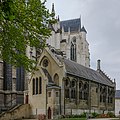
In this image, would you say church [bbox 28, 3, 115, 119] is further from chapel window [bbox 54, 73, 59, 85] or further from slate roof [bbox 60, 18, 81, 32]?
slate roof [bbox 60, 18, 81, 32]

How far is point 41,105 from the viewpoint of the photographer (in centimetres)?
4525

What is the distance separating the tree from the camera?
1714 cm

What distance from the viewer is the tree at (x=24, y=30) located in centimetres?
1714

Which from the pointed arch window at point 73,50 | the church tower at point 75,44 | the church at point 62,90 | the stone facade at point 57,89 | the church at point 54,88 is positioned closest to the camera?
the stone facade at point 57,89

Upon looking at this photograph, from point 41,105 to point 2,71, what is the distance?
9.69m

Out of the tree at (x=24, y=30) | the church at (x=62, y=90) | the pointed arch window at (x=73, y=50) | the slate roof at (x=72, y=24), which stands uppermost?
the slate roof at (x=72, y=24)

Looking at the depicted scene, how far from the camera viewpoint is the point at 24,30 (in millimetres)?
18172

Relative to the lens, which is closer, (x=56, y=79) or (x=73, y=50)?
(x=56, y=79)

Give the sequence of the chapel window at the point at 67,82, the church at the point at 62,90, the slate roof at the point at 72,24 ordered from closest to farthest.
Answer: the church at the point at 62,90, the chapel window at the point at 67,82, the slate roof at the point at 72,24

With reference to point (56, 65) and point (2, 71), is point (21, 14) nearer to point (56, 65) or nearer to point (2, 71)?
point (56, 65)

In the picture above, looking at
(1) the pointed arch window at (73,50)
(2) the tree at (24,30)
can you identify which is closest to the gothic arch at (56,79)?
(2) the tree at (24,30)

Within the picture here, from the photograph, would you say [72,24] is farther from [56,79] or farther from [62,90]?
[62,90]

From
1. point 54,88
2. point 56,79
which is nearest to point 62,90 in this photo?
point 54,88

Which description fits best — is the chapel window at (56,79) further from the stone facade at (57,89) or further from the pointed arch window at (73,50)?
the pointed arch window at (73,50)
